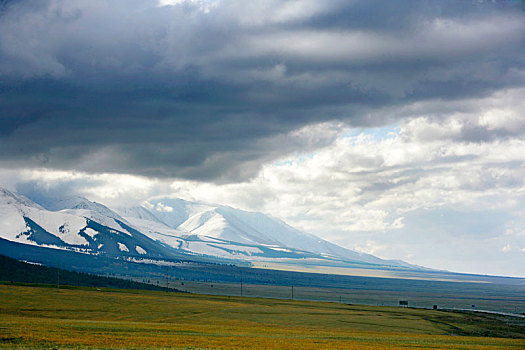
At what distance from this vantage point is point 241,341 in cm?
7656

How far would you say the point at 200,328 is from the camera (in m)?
103

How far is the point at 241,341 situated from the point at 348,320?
83.1m

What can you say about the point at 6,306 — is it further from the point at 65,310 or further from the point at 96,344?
the point at 96,344

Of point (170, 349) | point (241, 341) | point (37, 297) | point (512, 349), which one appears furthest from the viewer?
point (37, 297)

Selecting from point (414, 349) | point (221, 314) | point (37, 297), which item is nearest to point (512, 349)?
point (414, 349)

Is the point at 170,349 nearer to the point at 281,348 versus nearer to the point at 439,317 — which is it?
the point at 281,348

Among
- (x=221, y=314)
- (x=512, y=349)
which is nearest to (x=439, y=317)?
(x=221, y=314)

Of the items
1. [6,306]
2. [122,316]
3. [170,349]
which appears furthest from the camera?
[6,306]

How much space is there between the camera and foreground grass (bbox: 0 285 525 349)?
70.1 meters

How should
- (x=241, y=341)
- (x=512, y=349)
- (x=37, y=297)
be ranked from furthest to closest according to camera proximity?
(x=37, y=297)
(x=512, y=349)
(x=241, y=341)

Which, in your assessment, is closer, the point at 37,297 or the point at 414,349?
the point at 414,349

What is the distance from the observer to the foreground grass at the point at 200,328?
70125mm

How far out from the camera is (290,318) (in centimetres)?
15100

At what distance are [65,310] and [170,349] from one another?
101 m
